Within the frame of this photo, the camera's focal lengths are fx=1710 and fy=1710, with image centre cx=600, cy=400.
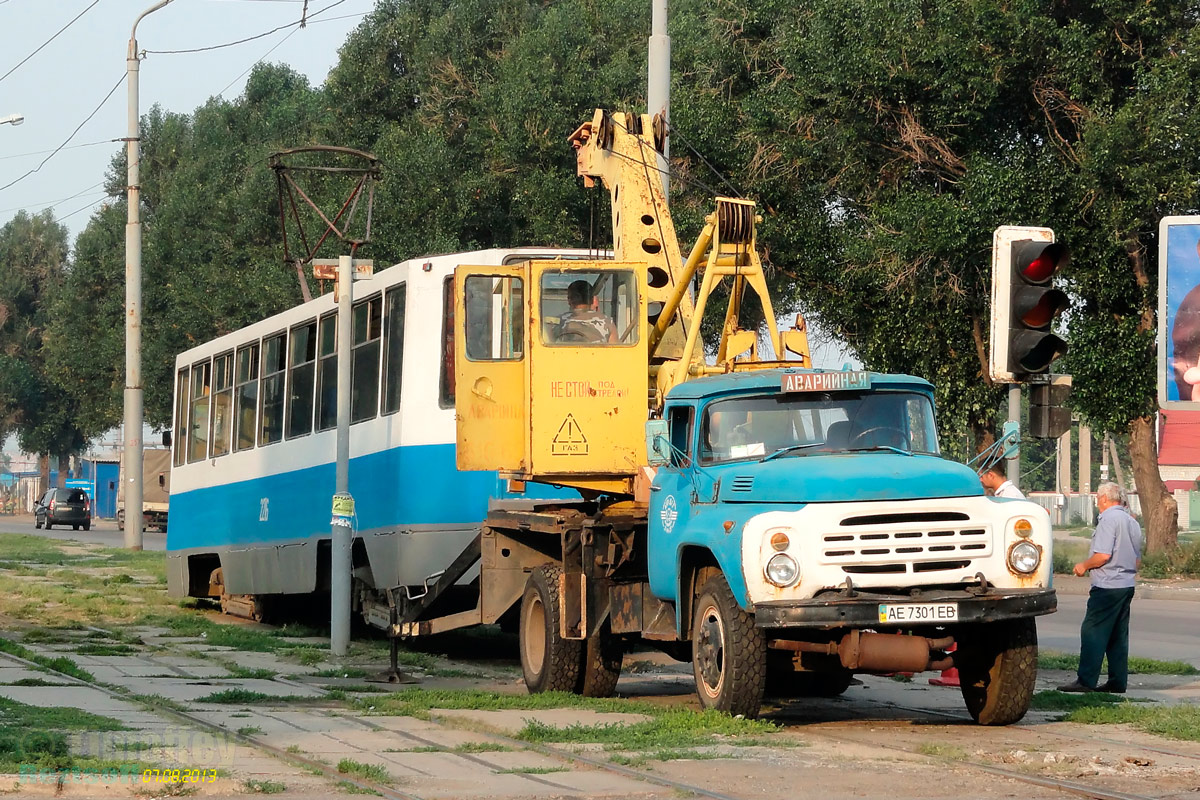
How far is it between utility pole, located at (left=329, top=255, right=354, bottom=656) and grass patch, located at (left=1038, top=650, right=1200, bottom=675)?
257 inches

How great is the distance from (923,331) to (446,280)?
48.0 ft

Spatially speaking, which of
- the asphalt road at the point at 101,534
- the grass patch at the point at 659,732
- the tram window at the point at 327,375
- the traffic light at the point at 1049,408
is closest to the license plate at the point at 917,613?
the grass patch at the point at 659,732

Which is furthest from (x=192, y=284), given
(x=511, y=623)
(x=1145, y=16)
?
(x=511, y=623)

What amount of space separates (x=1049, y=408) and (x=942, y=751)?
339 cm

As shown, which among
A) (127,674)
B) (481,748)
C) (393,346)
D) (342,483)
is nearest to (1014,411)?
(481,748)

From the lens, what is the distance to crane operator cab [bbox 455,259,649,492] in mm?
13430

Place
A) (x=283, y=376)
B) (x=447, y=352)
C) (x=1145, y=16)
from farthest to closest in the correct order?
(x=1145, y=16)
(x=283, y=376)
(x=447, y=352)

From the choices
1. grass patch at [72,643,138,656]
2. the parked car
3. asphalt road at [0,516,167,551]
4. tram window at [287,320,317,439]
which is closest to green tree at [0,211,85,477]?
asphalt road at [0,516,167,551]

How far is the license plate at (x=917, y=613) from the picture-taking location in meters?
10.2

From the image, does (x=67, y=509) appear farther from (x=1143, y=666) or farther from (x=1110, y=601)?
(x=1110, y=601)

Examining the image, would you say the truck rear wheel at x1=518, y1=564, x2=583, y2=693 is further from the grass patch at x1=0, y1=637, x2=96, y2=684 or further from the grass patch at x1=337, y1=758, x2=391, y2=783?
the grass patch at x1=337, y1=758, x2=391, y2=783

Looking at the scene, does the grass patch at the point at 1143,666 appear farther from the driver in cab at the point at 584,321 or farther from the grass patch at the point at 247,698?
the grass patch at the point at 247,698

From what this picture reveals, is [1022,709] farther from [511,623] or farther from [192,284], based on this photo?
[192,284]

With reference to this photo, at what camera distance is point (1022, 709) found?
11.0 meters
